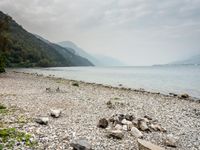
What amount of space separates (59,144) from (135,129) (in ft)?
14.9

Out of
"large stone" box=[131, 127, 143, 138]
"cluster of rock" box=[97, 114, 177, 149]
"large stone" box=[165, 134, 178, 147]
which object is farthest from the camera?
"large stone" box=[131, 127, 143, 138]

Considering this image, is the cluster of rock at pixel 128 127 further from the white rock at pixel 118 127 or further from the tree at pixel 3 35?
the tree at pixel 3 35

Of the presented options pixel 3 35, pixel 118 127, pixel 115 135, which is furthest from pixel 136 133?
pixel 3 35

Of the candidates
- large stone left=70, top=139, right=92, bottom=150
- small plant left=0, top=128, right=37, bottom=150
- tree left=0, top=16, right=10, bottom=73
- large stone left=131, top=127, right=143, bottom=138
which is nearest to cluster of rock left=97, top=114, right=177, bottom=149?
large stone left=131, top=127, right=143, bottom=138

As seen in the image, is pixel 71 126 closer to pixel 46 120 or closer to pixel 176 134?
pixel 46 120

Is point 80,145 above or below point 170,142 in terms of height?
above

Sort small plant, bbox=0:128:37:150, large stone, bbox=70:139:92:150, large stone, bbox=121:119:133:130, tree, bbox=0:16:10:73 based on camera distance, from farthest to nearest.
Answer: tree, bbox=0:16:10:73 < large stone, bbox=121:119:133:130 < large stone, bbox=70:139:92:150 < small plant, bbox=0:128:37:150

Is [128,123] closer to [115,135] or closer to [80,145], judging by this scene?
[115,135]

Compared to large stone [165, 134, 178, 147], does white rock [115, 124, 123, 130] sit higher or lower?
higher

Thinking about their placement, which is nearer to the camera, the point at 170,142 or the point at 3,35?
the point at 170,142

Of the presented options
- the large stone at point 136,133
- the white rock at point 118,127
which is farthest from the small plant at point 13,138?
the large stone at point 136,133

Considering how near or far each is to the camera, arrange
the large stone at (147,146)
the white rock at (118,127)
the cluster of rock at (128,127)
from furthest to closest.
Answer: the white rock at (118,127), the cluster of rock at (128,127), the large stone at (147,146)

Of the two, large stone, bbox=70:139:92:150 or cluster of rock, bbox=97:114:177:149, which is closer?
large stone, bbox=70:139:92:150

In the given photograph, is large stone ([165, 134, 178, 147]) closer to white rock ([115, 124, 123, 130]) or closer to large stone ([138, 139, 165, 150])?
large stone ([138, 139, 165, 150])
